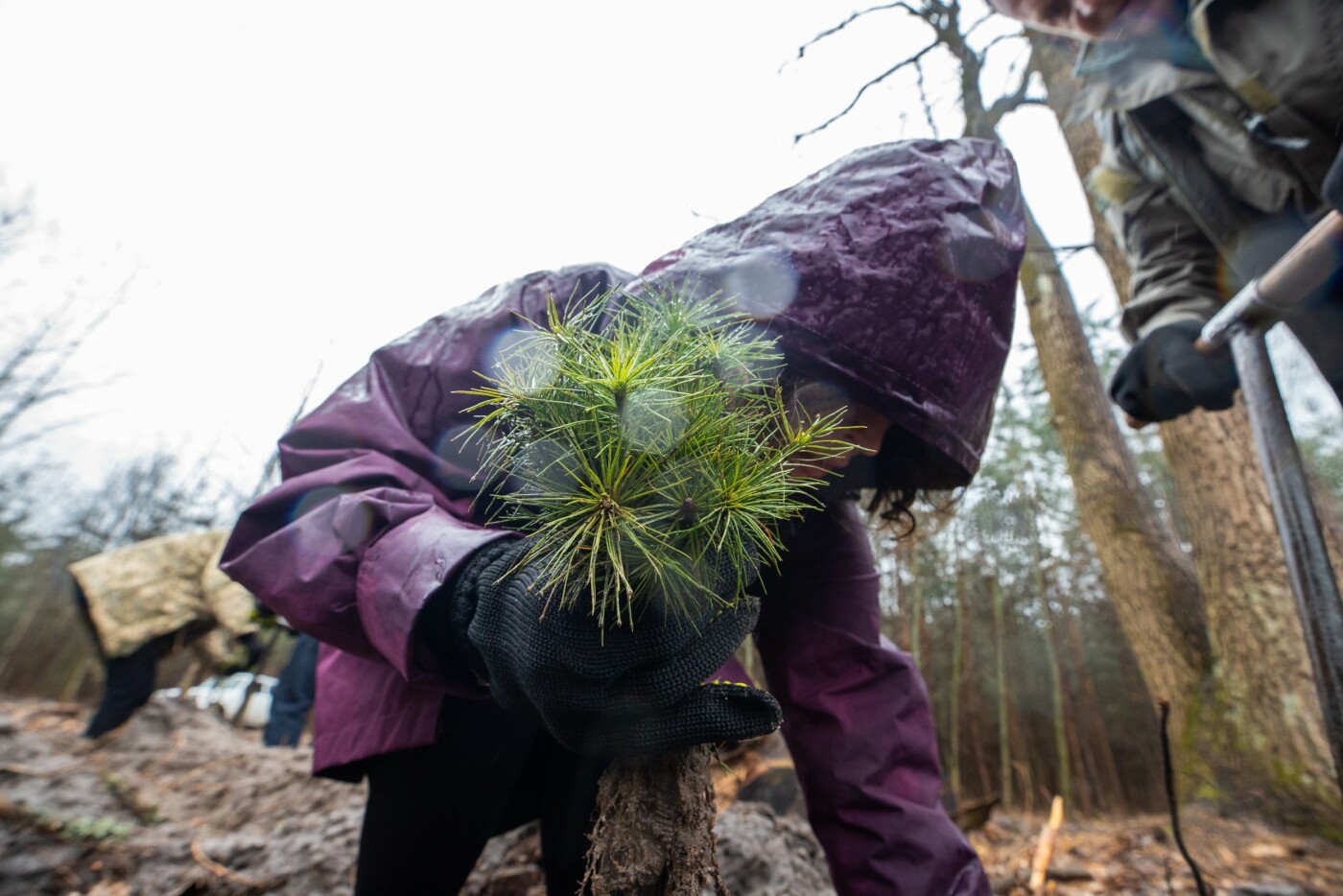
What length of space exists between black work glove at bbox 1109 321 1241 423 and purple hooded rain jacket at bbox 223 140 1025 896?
38.9 inches

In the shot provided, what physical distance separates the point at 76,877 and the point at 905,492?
3.47 metres

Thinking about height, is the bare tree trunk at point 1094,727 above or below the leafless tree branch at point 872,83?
below

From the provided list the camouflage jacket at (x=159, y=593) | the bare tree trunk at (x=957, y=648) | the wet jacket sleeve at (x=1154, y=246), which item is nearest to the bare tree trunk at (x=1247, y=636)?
the wet jacket sleeve at (x=1154, y=246)

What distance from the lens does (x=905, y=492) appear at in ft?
5.57

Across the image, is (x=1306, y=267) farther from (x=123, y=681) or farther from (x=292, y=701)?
(x=292, y=701)

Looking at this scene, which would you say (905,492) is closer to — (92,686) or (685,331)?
(685,331)

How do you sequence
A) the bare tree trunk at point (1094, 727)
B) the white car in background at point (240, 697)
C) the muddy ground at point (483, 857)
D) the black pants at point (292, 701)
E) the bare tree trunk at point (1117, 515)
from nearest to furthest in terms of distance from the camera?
the muddy ground at point (483, 857)
the bare tree trunk at point (1117, 515)
the black pants at point (292, 701)
the white car in background at point (240, 697)
the bare tree trunk at point (1094, 727)

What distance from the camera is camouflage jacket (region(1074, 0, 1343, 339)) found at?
1512mm

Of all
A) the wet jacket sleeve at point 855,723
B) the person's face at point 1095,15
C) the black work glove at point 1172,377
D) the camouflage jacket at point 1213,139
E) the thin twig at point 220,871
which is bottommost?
the thin twig at point 220,871

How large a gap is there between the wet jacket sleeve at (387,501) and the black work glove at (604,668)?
0.36 feet

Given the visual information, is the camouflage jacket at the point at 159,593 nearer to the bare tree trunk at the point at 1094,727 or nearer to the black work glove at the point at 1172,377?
the black work glove at the point at 1172,377

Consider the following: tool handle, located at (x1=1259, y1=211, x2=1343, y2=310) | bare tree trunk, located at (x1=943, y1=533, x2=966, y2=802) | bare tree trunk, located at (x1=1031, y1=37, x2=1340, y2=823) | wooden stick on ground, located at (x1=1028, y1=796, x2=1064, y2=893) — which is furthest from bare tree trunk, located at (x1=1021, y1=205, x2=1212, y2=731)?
bare tree trunk, located at (x1=943, y1=533, x2=966, y2=802)

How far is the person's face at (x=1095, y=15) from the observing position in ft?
6.02

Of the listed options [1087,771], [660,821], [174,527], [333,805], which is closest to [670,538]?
[660,821]
